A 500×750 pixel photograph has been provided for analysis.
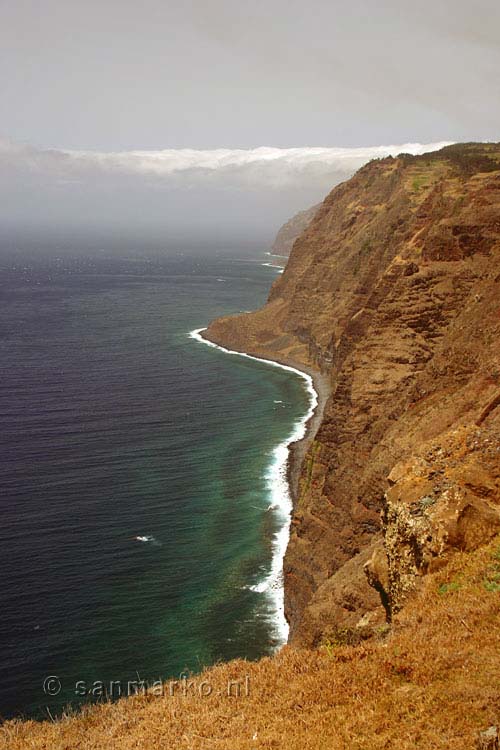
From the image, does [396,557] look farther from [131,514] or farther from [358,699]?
[131,514]

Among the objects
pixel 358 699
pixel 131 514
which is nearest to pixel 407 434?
pixel 358 699

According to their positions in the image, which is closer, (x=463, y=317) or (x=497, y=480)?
(x=497, y=480)

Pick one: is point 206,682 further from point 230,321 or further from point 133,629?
point 230,321

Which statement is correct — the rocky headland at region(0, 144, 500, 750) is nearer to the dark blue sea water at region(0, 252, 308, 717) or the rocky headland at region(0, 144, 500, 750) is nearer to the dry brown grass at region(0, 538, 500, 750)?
the dry brown grass at region(0, 538, 500, 750)

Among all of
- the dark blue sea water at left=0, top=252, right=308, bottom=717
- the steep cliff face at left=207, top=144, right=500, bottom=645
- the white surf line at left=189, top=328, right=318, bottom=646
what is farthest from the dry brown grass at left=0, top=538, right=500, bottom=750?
the white surf line at left=189, top=328, right=318, bottom=646

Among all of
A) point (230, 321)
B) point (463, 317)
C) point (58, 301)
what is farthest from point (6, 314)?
point (463, 317)

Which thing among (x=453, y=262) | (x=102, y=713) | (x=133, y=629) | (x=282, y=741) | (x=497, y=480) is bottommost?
(x=133, y=629)

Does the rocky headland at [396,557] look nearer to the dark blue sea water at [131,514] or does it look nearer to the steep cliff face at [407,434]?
the steep cliff face at [407,434]

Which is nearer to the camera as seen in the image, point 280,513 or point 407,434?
point 407,434
